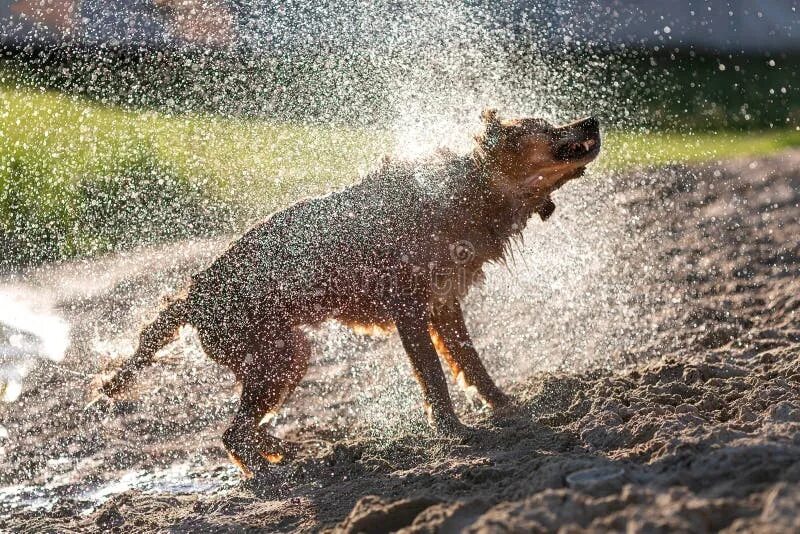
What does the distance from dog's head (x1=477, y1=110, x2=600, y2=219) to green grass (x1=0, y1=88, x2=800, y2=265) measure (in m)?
6.85

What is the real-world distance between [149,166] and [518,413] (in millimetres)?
10236

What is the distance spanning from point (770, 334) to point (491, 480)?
3.29 metres

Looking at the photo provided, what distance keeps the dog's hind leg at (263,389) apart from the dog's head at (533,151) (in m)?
1.71

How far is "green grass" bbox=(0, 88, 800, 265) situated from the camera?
12.6m

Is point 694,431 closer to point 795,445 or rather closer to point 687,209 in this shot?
point 795,445

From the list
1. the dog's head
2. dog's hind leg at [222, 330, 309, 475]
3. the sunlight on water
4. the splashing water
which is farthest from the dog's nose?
the sunlight on water

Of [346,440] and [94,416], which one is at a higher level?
[94,416]

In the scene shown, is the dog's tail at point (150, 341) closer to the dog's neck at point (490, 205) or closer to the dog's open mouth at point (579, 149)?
the dog's neck at point (490, 205)

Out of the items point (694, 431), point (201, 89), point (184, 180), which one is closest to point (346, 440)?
point (694, 431)

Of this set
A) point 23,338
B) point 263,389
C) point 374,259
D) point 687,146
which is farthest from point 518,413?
point 687,146

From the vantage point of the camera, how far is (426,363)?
5406mm

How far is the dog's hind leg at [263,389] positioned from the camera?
216 inches

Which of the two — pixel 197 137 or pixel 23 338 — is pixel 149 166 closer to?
pixel 197 137

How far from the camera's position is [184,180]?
1409 cm
